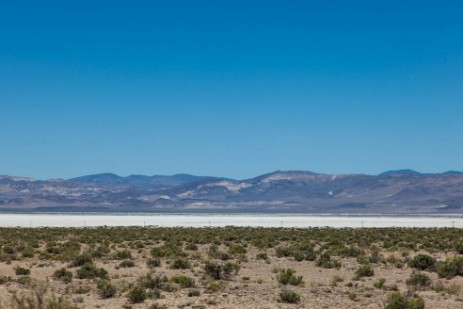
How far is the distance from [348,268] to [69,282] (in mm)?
12041

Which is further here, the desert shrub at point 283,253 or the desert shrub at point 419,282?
the desert shrub at point 283,253

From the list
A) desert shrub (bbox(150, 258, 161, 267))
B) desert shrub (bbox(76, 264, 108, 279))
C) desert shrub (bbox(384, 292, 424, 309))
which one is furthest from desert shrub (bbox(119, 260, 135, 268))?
desert shrub (bbox(384, 292, 424, 309))

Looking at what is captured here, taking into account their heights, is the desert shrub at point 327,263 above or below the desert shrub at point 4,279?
above

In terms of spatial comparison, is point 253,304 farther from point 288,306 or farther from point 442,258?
point 442,258

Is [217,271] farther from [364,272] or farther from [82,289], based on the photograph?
[364,272]

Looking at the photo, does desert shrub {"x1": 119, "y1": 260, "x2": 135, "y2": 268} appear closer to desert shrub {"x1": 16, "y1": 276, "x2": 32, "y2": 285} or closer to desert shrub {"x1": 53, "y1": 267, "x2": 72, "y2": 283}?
desert shrub {"x1": 53, "y1": 267, "x2": 72, "y2": 283}

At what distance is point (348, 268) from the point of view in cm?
2742

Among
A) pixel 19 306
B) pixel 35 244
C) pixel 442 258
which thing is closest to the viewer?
pixel 19 306

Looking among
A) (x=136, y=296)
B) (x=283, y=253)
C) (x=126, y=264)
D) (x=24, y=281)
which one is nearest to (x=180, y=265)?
(x=126, y=264)

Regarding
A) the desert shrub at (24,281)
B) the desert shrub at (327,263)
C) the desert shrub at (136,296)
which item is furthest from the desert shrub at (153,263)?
the desert shrub at (136,296)

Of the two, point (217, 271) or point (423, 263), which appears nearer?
point (217, 271)

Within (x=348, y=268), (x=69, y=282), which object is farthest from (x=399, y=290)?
(x=69, y=282)

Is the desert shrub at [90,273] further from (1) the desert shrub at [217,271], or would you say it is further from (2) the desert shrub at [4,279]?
(1) the desert shrub at [217,271]

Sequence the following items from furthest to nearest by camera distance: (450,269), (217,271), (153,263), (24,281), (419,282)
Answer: (153,263)
(450,269)
(217,271)
(24,281)
(419,282)
